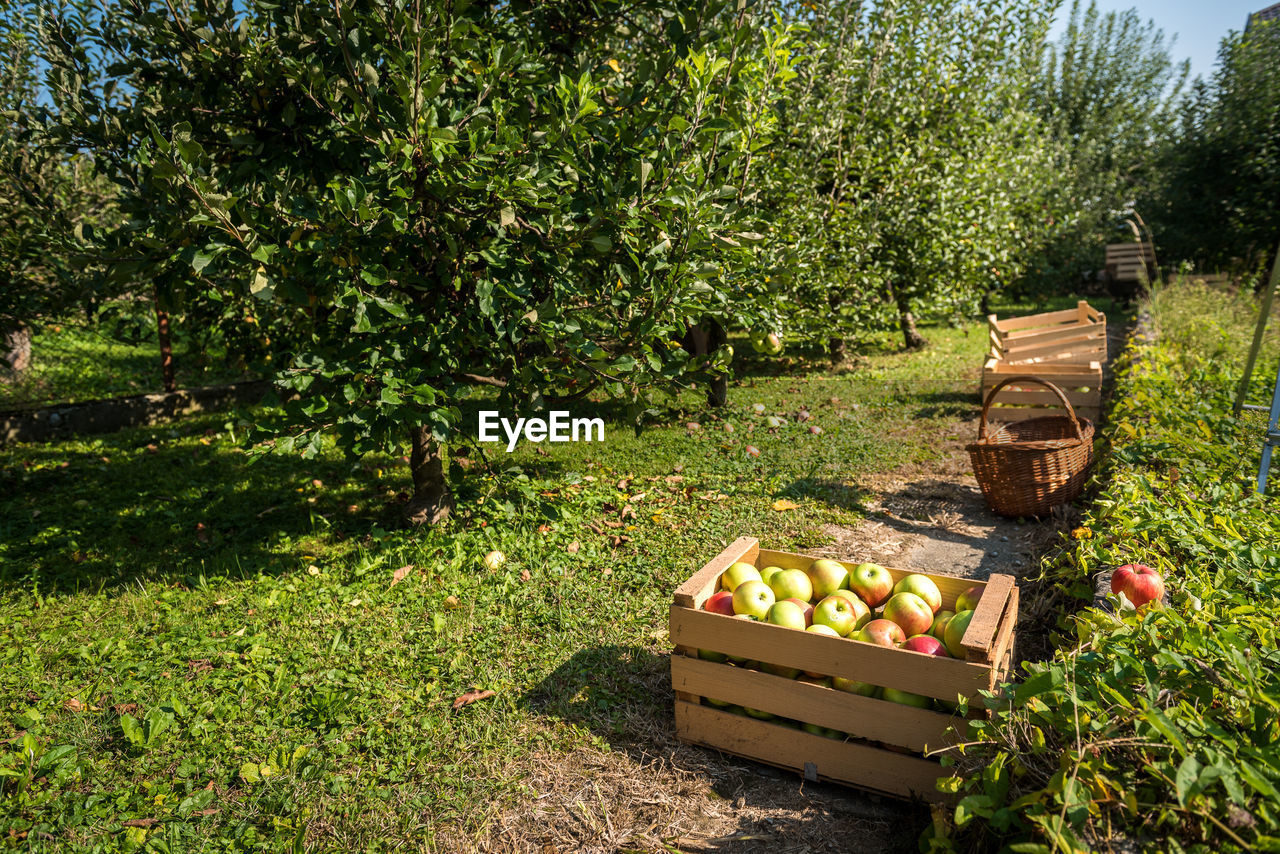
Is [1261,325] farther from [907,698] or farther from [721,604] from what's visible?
[721,604]

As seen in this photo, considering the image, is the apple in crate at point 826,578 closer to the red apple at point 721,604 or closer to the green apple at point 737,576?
the green apple at point 737,576

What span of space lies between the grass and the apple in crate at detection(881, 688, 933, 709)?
1.00 meters

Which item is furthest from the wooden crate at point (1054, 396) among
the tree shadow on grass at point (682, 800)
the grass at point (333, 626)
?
the tree shadow on grass at point (682, 800)

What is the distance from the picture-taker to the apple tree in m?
3.29

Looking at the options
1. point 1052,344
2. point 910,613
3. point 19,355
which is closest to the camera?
point 910,613

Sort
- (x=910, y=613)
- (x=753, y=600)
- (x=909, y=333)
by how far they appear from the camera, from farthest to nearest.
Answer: (x=909, y=333)
(x=753, y=600)
(x=910, y=613)

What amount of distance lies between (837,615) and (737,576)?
0.47m

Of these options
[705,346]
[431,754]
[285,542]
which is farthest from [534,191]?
[705,346]

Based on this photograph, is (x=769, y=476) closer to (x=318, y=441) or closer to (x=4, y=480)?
(x=318, y=441)

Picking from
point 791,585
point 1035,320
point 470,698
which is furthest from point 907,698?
point 1035,320

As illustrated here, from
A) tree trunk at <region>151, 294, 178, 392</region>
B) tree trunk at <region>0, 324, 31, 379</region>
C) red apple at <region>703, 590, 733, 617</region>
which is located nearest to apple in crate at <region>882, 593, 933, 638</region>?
red apple at <region>703, 590, 733, 617</region>

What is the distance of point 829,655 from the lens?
2.54 meters

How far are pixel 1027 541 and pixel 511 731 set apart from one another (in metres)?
3.56

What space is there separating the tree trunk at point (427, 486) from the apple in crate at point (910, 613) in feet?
10.3
